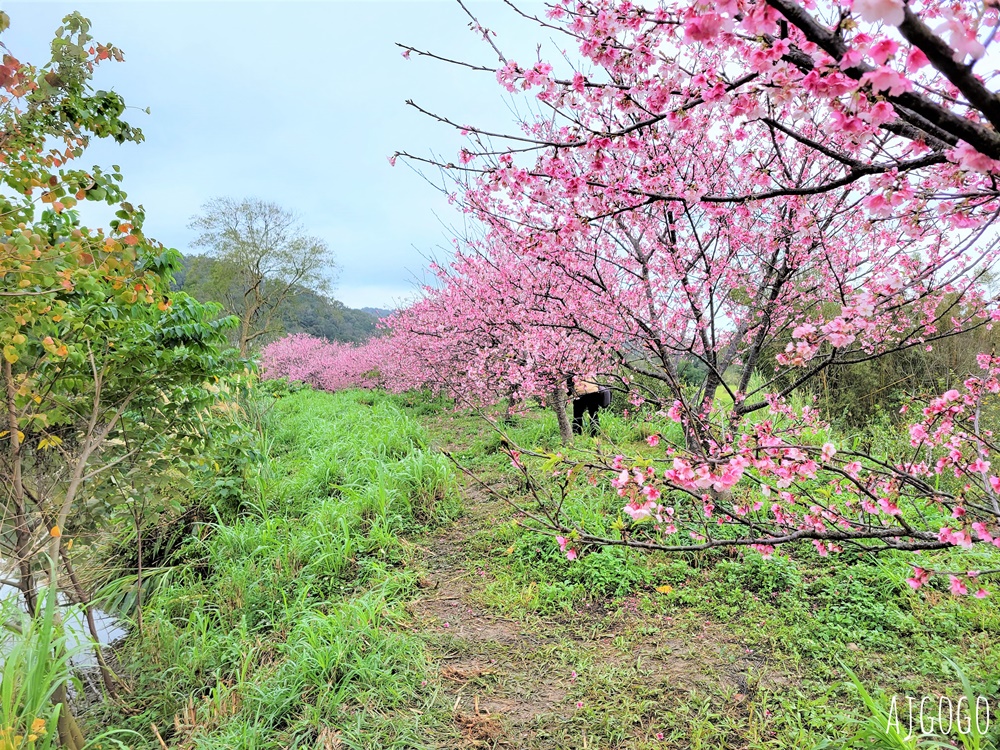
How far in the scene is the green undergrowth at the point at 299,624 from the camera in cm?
241

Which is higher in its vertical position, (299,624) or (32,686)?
(32,686)

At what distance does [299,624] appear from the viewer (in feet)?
9.78

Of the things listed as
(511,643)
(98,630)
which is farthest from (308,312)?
(511,643)

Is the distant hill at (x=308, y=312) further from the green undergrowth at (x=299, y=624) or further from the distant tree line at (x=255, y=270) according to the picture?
the green undergrowth at (x=299, y=624)

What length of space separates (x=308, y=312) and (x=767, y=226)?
32.2 meters

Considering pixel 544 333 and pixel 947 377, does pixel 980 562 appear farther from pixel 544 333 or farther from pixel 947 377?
pixel 947 377

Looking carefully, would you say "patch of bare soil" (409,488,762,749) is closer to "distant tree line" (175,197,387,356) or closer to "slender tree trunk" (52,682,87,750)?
"slender tree trunk" (52,682,87,750)

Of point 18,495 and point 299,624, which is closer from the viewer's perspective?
point 18,495

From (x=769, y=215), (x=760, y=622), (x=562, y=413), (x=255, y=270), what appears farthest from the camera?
(x=255, y=270)

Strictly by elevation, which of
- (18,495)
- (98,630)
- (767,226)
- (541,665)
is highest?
(767,226)

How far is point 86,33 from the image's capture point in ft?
7.19

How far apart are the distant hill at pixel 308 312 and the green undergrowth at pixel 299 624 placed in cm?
1782

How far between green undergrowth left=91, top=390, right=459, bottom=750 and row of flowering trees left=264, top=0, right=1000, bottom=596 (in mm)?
1406

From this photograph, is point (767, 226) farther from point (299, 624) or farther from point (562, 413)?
point (299, 624)
